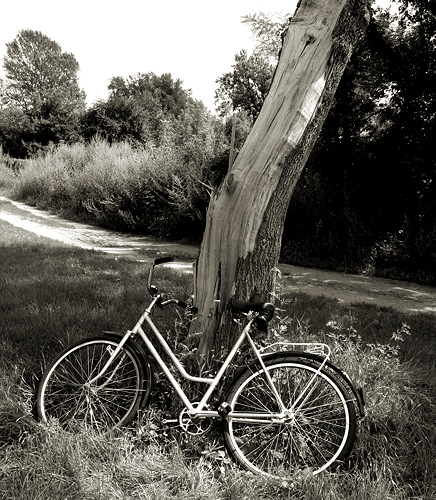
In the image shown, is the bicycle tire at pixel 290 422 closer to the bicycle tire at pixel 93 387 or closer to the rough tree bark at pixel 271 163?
the rough tree bark at pixel 271 163

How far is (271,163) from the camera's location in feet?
10.1

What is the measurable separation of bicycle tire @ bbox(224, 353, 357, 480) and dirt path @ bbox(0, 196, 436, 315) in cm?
373

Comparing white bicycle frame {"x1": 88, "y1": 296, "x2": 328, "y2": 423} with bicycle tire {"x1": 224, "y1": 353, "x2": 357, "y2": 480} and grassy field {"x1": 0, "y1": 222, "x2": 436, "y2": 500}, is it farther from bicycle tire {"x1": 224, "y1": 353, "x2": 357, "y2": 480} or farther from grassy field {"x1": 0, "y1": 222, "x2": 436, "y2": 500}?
grassy field {"x1": 0, "y1": 222, "x2": 436, "y2": 500}

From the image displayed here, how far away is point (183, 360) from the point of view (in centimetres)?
324

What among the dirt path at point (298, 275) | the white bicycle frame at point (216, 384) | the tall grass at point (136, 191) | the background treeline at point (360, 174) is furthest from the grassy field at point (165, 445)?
the tall grass at point (136, 191)

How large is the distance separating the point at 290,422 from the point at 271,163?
65.4 inches

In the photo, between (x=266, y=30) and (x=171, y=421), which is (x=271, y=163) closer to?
(x=171, y=421)

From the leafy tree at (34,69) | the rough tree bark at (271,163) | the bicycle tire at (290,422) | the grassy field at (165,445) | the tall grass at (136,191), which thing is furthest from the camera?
the leafy tree at (34,69)

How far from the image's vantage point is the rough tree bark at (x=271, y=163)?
304 centimetres

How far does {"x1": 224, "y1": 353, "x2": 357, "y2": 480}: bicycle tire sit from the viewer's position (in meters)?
2.71

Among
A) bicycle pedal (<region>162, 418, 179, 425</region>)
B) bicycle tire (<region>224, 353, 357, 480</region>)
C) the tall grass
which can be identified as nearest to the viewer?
bicycle tire (<region>224, 353, 357, 480</region>)

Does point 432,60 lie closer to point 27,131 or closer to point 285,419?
point 285,419

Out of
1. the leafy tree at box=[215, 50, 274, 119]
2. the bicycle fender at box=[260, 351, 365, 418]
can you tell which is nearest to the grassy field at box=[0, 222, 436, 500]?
the bicycle fender at box=[260, 351, 365, 418]

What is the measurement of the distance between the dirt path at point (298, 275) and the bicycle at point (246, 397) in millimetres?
3789
